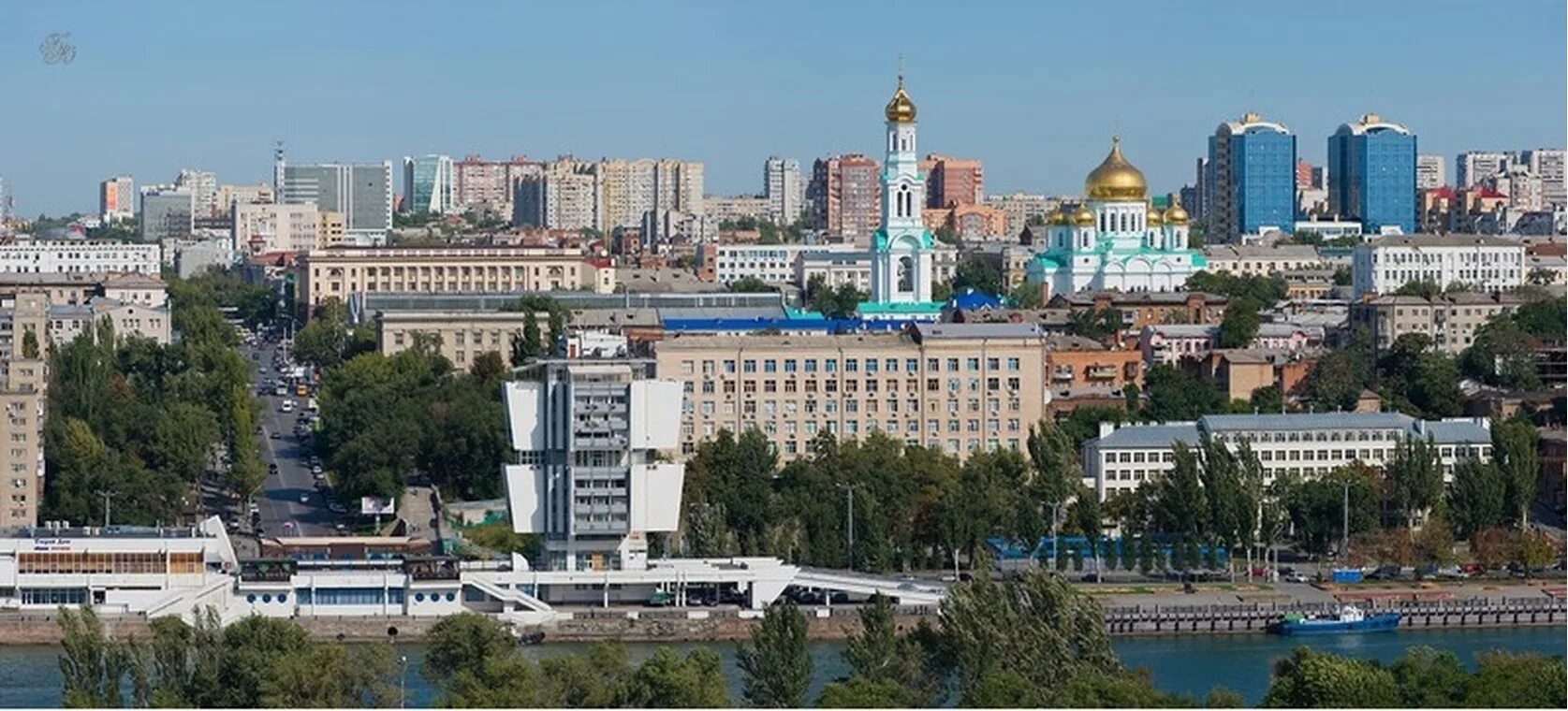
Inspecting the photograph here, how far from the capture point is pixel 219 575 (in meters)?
16.9

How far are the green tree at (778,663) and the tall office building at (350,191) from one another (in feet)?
155

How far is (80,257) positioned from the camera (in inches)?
1854

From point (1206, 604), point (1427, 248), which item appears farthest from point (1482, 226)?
point (1206, 604)

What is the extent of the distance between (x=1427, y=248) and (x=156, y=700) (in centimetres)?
2626

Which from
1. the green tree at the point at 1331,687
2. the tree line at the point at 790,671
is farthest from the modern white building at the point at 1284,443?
the green tree at the point at 1331,687

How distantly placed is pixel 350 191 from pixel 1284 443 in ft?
142

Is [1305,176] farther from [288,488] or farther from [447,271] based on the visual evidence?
[288,488]

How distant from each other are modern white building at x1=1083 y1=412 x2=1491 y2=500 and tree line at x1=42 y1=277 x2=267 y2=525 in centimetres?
475

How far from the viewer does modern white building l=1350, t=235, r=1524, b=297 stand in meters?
36.3

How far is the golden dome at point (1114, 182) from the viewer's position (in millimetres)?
34781

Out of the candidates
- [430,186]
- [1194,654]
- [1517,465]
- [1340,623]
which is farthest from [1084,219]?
[430,186]

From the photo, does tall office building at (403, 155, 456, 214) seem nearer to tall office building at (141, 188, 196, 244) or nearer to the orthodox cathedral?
tall office building at (141, 188, 196, 244)

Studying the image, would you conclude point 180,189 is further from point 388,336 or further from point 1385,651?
point 1385,651

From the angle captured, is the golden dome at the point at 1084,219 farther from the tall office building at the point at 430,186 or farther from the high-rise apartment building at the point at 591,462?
the tall office building at the point at 430,186
